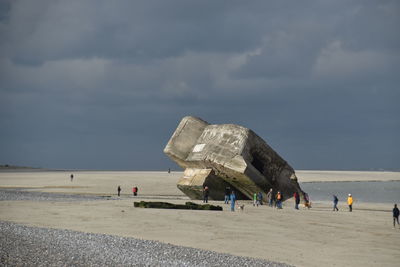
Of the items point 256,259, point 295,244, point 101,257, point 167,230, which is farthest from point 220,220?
point 101,257

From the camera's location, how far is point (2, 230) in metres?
16.2

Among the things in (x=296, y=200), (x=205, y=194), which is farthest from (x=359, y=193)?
(x=205, y=194)

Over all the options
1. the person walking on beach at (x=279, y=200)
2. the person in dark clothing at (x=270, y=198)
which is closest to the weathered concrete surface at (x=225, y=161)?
the person in dark clothing at (x=270, y=198)

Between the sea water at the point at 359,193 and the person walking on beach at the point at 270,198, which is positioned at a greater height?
the sea water at the point at 359,193

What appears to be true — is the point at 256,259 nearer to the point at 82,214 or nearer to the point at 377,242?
the point at 377,242

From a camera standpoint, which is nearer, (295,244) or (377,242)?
(295,244)

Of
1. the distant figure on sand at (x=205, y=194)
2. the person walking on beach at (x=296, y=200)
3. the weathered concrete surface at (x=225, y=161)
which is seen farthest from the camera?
the distant figure on sand at (x=205, y=194)

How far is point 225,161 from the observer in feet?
103

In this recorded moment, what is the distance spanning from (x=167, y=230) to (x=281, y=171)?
16277 millimetres

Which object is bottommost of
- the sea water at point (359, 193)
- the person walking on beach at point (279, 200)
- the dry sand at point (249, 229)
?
the dry sand at point (249, 229)

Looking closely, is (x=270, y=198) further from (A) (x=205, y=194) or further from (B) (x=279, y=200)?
(A) (x=205, y=194)

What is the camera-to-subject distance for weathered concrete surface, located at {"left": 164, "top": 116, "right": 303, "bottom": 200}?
31625mm

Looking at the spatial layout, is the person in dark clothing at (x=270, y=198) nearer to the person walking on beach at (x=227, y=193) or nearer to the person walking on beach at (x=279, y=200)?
the person walking on beach at (x=279, y=200)

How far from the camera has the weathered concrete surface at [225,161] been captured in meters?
31.6
